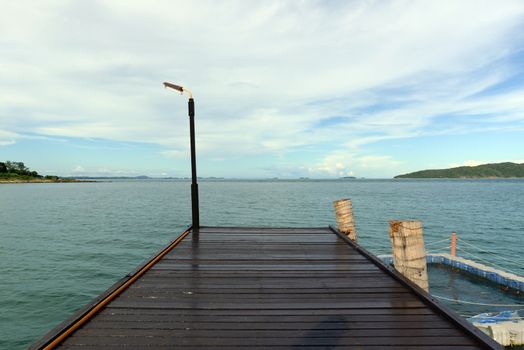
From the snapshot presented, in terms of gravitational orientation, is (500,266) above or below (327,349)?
below

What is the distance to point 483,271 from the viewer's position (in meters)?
13.6

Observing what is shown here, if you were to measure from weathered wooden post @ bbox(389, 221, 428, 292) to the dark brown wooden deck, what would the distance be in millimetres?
319

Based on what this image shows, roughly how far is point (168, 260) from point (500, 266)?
18.6m

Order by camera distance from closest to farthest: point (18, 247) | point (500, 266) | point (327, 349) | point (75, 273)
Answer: point (327, 349) < point (75, 273) < point (500, 266) < point (18, 247)

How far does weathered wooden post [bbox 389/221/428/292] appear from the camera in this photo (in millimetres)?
5270

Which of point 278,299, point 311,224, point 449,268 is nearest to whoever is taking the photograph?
point 278,299

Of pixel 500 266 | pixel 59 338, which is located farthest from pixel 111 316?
pixel 500 266

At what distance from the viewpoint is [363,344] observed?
10.7ft

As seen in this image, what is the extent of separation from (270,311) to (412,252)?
291cm

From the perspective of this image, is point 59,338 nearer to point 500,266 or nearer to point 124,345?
point 124,345

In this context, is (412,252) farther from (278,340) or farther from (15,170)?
(15,170)

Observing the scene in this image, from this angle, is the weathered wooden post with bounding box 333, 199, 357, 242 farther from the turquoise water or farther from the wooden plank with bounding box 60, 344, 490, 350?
the turquoise water

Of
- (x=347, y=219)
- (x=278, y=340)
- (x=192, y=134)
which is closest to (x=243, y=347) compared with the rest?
(x=278, y=340)

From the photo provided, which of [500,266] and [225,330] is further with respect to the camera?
[500,266]
